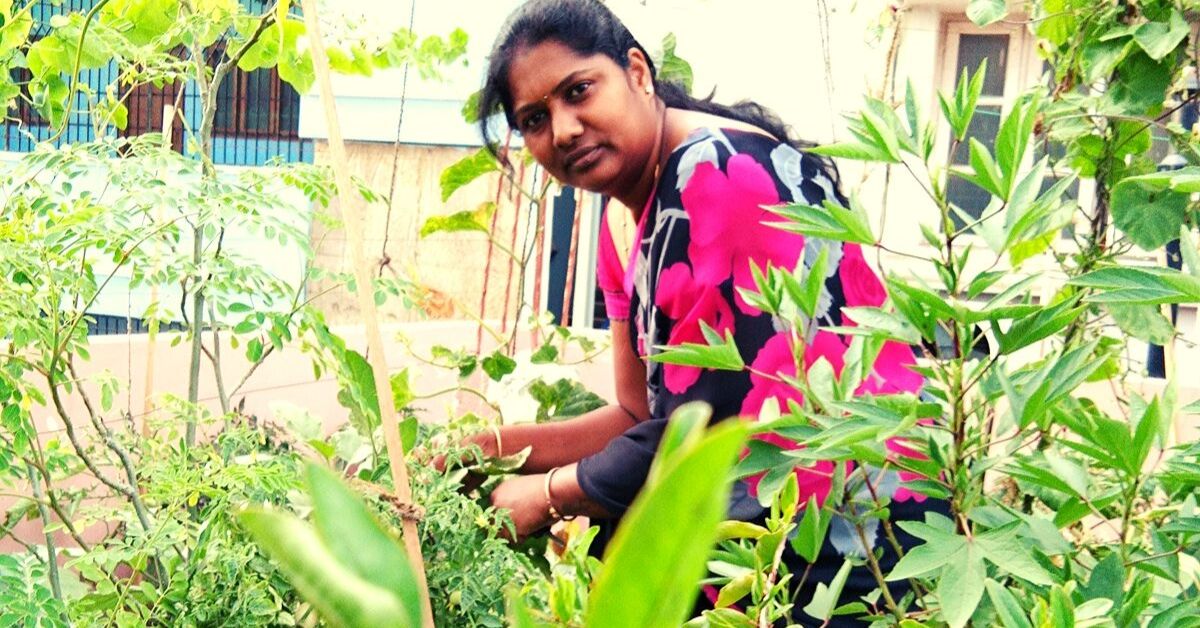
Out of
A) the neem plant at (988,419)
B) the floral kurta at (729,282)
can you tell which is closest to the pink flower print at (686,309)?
the floral kurta at (729,282)

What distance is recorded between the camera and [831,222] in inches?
29.1

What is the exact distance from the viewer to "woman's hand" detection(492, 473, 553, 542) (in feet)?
5.02

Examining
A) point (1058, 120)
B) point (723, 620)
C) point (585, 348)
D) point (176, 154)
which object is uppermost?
point (1058, 120)

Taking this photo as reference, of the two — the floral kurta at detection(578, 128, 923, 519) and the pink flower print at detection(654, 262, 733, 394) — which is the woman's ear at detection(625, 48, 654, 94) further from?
the pink flower print at detection(654, 262, 733, 394)

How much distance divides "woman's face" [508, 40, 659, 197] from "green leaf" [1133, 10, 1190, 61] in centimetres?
63

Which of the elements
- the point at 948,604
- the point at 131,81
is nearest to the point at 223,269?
the point at 131,81

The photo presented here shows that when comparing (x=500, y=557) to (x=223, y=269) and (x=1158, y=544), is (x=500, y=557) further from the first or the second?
(x=1158, y=544)

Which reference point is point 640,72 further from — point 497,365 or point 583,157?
point 497,365

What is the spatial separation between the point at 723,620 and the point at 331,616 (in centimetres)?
55

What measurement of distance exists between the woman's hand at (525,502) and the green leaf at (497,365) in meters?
0.66

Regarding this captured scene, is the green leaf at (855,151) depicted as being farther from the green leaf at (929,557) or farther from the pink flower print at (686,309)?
the pink flower print at (686,309)

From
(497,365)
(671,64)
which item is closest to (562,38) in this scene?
(497,365)

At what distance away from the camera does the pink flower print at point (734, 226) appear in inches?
57.2

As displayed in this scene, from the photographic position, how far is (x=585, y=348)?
105 inches
